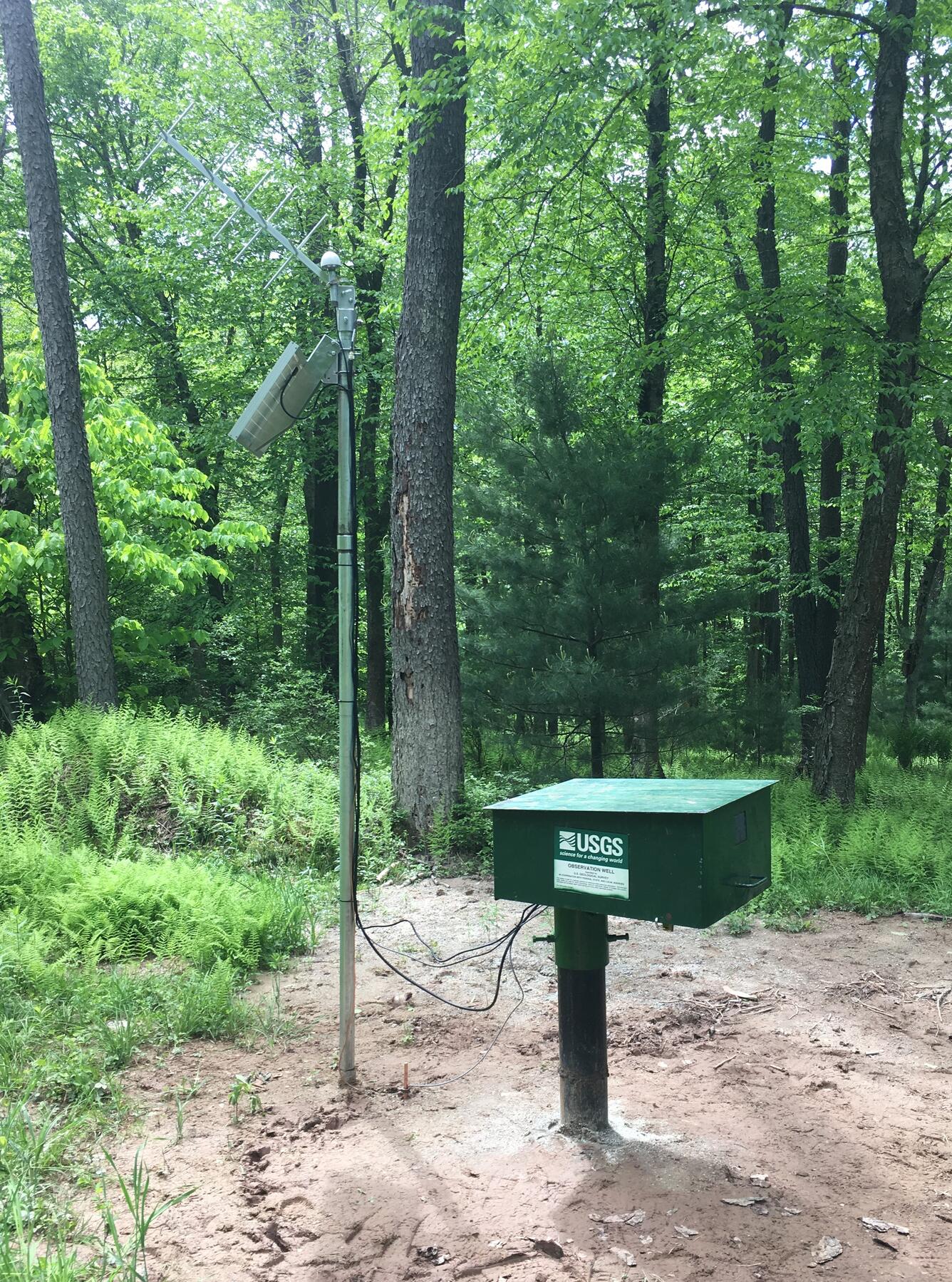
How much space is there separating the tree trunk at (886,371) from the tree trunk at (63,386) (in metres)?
7.67

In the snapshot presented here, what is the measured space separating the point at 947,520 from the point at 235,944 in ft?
44.6

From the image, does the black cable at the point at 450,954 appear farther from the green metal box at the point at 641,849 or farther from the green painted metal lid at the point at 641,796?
the green metal box at the point at 641,849

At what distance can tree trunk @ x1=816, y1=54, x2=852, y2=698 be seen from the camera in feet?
35.8

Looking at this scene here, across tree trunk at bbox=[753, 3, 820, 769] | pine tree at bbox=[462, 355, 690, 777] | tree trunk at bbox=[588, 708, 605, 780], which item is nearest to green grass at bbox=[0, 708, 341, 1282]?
pine tree at bbox=[462, 355, 690, 777]

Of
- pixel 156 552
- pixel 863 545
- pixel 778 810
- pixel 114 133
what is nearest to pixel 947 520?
pixel 863 545

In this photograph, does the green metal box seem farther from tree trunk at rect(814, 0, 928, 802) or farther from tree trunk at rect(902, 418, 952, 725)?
tree trunk at rect(902, 418, 952, 725)

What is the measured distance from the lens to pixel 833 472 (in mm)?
12258

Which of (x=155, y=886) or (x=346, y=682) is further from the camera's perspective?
(x=155, y=886)

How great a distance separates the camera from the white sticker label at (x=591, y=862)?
9.78 ft

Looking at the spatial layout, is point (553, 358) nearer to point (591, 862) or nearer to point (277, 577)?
point (591, 862)

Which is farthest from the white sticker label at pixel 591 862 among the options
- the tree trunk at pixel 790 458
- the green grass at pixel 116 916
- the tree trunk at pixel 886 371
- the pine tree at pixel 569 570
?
the tree trunk at pixel 790 458

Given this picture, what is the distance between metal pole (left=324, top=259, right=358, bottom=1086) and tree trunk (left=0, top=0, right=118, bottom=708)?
675 cm

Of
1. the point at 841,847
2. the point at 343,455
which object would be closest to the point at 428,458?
the point at 343,455

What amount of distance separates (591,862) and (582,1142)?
1.12 meters
